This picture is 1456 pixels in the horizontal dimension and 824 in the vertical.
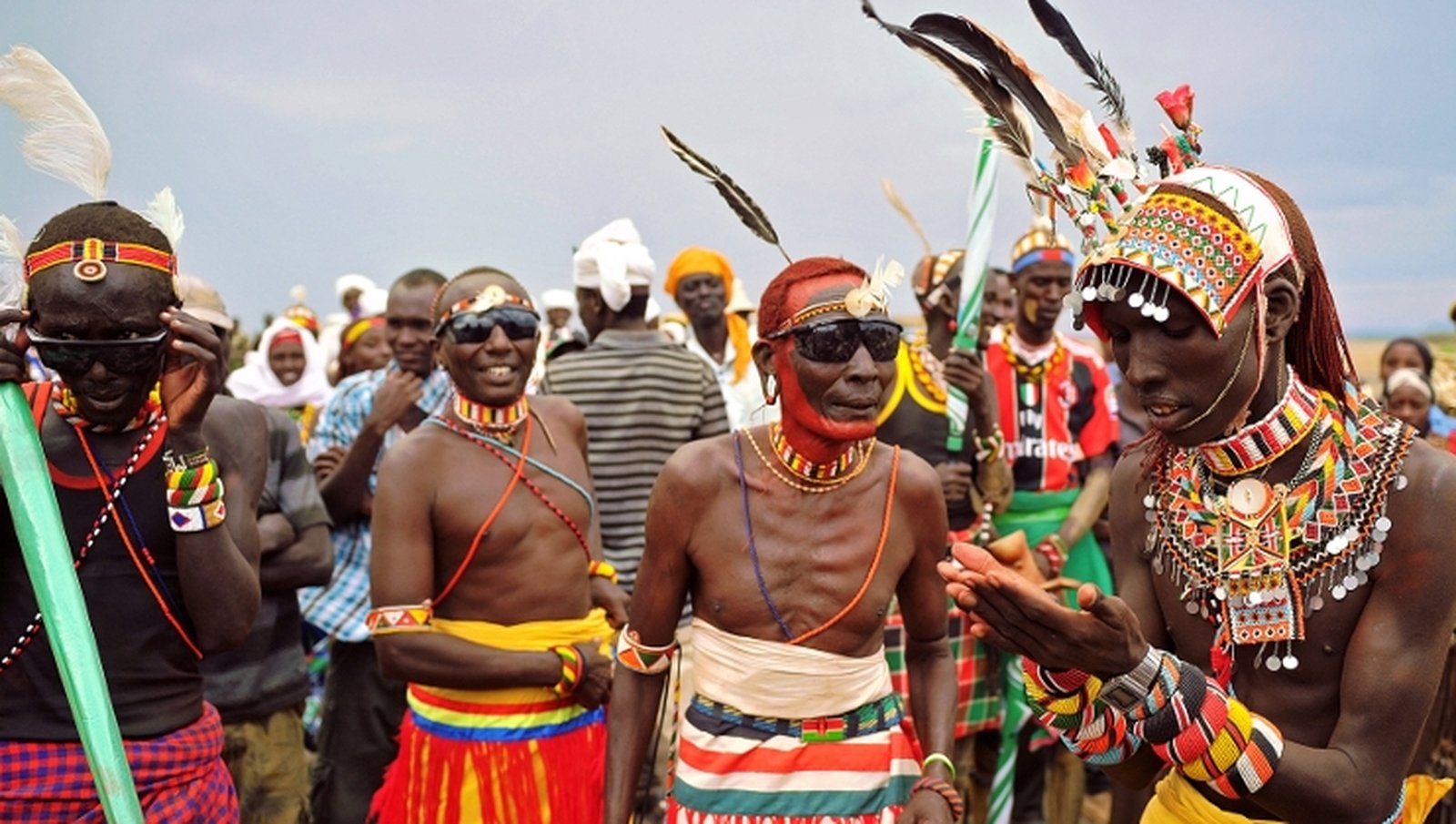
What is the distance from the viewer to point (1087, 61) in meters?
2.90

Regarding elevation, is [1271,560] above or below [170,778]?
above

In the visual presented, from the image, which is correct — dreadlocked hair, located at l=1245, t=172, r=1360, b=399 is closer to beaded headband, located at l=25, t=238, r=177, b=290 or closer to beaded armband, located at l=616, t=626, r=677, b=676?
beaded armband, located at l=616, t=626, r=677, b=676

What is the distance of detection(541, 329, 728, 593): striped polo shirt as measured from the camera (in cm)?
584

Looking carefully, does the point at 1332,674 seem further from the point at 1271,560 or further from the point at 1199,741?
the point at 1199,741

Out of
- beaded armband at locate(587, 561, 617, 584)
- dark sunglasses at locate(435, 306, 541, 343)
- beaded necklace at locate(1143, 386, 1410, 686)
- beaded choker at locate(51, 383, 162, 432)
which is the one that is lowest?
beaded armband at locate(587, 561, 617, 584)

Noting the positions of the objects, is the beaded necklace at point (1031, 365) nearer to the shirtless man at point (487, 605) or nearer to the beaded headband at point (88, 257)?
the shirtless man at point (487, 605)

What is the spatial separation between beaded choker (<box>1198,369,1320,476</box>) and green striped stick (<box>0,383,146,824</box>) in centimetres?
230

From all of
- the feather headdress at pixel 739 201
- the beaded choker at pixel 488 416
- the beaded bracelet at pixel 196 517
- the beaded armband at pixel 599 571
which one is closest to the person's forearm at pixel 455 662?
the beaded armband at pixel 599 571

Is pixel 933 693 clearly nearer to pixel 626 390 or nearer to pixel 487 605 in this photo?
pixel 487 605

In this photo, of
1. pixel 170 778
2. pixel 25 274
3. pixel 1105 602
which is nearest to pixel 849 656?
pixel 1105 602

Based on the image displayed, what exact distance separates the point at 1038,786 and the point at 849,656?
3297 millimetres

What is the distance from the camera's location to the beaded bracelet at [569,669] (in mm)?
4215

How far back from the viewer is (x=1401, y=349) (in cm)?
826

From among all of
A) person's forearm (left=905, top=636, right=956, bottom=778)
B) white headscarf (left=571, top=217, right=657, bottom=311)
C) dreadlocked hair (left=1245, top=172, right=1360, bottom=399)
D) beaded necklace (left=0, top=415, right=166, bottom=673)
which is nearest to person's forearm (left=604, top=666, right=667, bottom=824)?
person's forearm (left=905, top=636, right=956, bottom=778)
